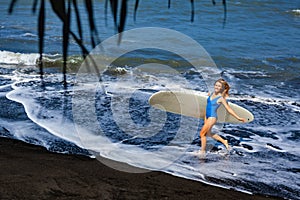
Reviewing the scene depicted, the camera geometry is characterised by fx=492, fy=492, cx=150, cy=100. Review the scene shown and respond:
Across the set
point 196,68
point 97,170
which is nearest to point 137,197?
point 97,170

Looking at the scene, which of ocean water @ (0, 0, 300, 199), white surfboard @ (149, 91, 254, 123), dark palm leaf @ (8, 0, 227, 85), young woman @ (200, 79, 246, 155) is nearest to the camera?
dark palm leaf @ (8, 0, 227, 85)

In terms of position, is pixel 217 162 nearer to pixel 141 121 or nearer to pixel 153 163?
pixel 153 163

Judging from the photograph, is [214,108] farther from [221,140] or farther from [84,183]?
[84,183]

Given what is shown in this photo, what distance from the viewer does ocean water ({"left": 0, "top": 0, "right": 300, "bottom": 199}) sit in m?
5.64

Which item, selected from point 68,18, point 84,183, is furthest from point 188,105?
point 68,18

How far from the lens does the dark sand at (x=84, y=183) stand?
4.59 m

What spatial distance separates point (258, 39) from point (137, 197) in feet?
42.4

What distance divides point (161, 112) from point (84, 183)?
316 cm

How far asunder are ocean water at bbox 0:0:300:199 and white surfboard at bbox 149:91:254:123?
0.19 m

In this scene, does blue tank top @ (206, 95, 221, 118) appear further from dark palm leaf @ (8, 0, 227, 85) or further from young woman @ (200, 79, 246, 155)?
dark palm leaf @ (8, 0, 227, 85)

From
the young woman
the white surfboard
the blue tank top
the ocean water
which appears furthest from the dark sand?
the white surfboard

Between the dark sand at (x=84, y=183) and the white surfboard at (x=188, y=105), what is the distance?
258 centimetres

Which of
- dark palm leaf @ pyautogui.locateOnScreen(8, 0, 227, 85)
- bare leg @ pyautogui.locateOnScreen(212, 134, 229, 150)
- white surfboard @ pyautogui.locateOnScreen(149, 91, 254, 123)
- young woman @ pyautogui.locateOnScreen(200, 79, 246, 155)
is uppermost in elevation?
dark palm leaf @ pyautogui.locateOnScreen(8, 0, 227, 85)

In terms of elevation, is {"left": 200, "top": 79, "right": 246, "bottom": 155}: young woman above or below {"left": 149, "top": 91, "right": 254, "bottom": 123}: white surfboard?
above
